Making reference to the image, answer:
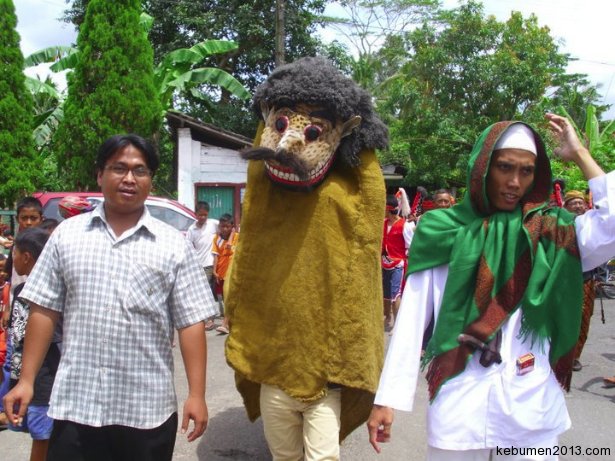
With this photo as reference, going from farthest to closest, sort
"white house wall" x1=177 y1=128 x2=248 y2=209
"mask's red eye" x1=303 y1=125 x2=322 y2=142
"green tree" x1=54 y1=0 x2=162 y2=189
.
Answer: "white house wall" x1=177 y1=128 x2=248 y2=209 < "green tree" x1=54 y1=0 x2=162 y2=189 < "mask's red eye" x1=303 y1=125 x2=322 y2=142

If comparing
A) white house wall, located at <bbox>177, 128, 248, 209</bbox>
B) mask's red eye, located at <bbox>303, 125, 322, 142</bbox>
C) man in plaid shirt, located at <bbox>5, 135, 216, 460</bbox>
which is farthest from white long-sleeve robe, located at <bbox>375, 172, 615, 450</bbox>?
white house wall, located at <bbox>177, 128, 248, 209</bbox>

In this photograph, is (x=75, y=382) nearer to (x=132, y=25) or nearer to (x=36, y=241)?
(x=36, y=241)

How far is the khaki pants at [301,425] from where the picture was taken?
2.56m

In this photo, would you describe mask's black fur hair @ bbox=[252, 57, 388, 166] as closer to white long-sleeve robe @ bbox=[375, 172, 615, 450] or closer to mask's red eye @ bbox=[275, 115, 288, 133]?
mask's red eye @ bbox=[275, 115, 288, 133]

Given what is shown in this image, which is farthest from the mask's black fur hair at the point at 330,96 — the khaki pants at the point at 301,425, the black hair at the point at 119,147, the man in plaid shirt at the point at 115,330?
the khaki pants at the point at 301,425

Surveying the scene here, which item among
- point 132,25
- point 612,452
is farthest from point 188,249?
point 132,25

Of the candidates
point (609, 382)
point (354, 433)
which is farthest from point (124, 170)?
point (609, 382)

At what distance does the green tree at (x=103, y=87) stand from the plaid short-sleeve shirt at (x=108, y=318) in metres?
10.2

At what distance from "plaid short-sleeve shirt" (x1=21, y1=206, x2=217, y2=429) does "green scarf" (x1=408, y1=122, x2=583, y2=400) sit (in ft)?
3.38

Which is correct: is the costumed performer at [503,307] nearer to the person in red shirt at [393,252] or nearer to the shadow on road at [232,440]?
the shadow on road at [232,440]

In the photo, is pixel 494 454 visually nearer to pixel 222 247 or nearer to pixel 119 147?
A: pixel 119 147

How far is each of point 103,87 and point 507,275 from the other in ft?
37.1

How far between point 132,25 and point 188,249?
1102 cm

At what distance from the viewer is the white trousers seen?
1.98 m
